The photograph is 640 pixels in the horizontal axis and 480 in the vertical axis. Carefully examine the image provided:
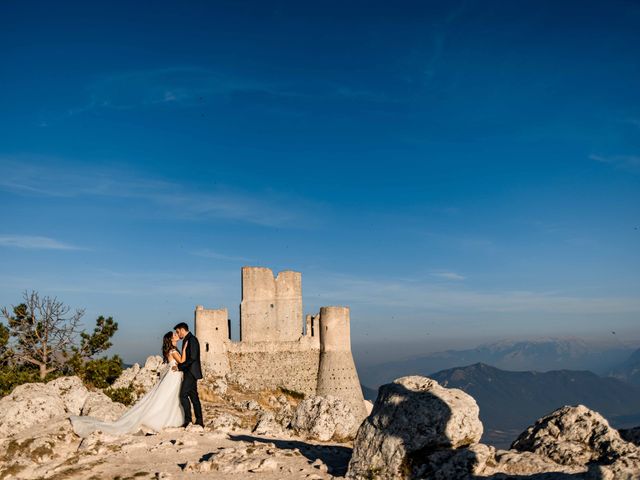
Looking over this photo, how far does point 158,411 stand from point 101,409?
2.69m

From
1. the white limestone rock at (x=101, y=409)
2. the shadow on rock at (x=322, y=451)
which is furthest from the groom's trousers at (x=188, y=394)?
the white limestone rock at (x=101, y=409)

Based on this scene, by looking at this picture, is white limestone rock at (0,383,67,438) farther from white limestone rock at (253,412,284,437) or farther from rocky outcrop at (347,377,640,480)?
rocky outcrop at (347,377,640,480)

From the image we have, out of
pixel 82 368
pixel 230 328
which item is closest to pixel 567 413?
pixel 82 368

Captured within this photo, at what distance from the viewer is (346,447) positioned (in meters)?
15.0

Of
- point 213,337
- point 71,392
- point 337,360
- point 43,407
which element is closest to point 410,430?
point 43,407

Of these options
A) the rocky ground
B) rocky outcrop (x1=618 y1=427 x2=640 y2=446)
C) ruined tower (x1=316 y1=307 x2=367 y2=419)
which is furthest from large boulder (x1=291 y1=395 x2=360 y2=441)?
ruined tower (x1=316 y1=307 x2=367 y2=419)

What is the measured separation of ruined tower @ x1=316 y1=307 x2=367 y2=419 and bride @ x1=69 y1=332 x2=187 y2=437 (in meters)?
30.2

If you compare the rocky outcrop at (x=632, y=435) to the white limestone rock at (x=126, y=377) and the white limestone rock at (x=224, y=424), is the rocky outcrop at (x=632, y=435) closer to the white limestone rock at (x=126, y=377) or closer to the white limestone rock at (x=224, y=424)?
the white limestone rock at (x=224, y=424)

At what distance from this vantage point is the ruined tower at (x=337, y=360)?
46.3 metres

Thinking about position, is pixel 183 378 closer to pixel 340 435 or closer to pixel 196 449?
pixel 196 449

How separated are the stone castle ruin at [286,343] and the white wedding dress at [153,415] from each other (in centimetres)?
2753

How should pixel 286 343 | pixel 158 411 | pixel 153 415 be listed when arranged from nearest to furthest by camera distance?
pixel 153 415 < pixel 158 411 < pixel 286 343

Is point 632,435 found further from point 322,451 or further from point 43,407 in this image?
point 43,407

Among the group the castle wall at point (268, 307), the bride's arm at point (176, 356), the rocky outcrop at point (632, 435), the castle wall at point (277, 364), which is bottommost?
the castle wall at point (277, 364)
